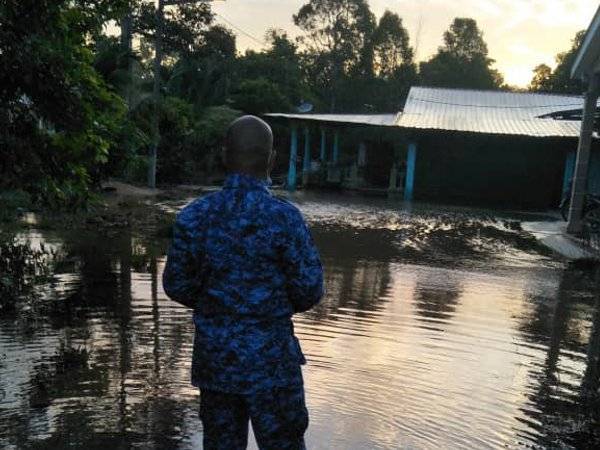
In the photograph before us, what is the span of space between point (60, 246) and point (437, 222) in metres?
10.1

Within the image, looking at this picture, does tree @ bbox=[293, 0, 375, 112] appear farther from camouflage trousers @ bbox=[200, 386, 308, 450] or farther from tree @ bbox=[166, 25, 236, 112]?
camouflage trousers @ bbox=[200, 386, 308, 450]

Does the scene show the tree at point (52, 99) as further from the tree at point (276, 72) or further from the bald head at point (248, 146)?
the tree at point (276, 72)

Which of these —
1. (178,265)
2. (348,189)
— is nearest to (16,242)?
(178,265)

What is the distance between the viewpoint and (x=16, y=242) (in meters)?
9.60

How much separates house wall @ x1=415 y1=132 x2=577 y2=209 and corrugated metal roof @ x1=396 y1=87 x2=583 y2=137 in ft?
2.42

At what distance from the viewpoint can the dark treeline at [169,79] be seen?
16.6ft

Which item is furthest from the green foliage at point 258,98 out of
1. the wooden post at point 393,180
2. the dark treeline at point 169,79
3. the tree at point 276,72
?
the wooden post at point 393,180

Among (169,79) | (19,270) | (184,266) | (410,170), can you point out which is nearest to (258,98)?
(169,79)

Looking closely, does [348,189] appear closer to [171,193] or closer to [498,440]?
[171,193]

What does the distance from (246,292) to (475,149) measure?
82.3 ft

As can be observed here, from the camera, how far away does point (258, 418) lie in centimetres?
235

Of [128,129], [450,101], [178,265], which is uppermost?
[450,101]

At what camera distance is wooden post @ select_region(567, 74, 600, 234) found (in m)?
13.2

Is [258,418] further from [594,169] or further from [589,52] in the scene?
[594,169]
